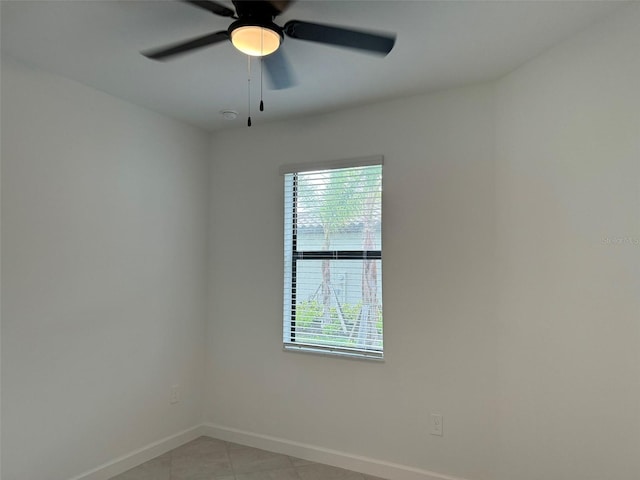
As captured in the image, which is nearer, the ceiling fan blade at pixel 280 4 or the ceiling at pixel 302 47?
the ceiling fan blade at pixel 280 4

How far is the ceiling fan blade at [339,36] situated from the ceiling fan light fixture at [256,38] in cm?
6

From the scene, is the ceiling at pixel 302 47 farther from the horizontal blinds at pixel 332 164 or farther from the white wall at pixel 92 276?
the horizontal blinds at pixel 332 164

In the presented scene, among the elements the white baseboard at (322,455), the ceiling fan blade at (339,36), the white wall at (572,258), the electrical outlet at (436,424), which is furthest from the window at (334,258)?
the ceiling fan blade at (339,36)

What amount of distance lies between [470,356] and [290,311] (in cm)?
135

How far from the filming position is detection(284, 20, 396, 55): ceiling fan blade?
1.64 metres

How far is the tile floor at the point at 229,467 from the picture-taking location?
2795 millimetres

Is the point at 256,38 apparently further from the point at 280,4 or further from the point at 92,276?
the point at 92,276

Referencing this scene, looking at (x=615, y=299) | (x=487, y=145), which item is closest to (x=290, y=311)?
(x=487, y=145)

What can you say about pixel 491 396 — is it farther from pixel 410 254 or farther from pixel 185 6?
pixel 185 6

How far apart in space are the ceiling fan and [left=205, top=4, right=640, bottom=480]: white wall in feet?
3.52

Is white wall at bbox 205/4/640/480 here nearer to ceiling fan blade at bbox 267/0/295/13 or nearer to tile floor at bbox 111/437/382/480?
tile floor at bbox 111/437/382/480

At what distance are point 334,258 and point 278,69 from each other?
1.44 m

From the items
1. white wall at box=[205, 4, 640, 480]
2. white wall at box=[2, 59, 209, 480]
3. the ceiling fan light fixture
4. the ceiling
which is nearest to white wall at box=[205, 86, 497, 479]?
white wall at box=[205, 4, 640, 480]

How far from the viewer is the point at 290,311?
10.8 feet
